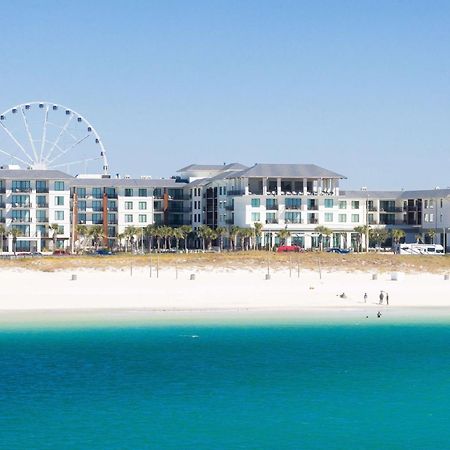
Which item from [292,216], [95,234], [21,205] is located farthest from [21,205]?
[292,216]

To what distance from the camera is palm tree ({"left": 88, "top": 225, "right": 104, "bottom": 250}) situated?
126912 millimetres

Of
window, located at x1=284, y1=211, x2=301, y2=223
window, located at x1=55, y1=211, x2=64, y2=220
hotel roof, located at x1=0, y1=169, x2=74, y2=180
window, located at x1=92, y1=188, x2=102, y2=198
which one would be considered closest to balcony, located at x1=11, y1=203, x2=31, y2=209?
hotel roof, located at x1=0, y1=169, x2=74, y2=180

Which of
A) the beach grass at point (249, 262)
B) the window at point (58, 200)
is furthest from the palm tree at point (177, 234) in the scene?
the beach grass at point (249, 262)

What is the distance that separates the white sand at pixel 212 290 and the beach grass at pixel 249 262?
2072mm

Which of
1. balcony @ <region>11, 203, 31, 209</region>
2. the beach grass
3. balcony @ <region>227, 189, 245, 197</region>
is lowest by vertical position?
the beach grass

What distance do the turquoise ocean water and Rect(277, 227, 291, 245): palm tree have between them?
58766 millimetres

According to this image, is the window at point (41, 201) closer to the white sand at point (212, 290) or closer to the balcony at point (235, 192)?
the balcony at point (235, 192)

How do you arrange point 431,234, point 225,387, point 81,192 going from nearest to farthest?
point 225,387 → point 431,234 → point 81,192

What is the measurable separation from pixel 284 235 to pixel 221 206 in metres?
11.8

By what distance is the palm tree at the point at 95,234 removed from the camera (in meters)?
127

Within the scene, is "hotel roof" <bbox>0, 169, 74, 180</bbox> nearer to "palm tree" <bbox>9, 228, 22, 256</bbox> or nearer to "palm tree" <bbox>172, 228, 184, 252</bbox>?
"palm tree" <bbox>9, 228, 22, 256</bbox>

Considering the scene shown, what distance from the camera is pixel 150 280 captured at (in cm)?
8000

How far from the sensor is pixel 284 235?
119 meters

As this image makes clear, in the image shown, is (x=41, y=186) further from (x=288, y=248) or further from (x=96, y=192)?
(x=288, y=248)
